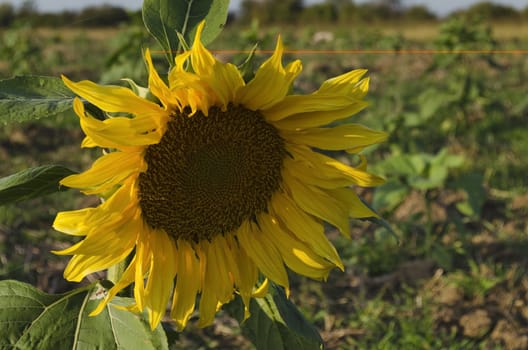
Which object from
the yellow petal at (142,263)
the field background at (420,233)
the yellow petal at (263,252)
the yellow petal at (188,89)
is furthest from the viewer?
the field background at (420,233)

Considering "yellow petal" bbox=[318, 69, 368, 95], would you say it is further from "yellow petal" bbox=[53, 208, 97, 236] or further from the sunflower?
"yellow petal" bbox=[53, 208, 97, 236]

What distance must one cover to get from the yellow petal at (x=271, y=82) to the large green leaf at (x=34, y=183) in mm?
344

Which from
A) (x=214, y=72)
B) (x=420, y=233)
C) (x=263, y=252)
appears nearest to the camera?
(x=214, y=72)

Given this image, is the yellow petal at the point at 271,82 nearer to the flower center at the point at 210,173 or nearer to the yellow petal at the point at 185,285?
the flower center at the point at 210,173

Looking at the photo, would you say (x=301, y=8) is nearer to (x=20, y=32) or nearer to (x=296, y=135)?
(x=20, y=32)

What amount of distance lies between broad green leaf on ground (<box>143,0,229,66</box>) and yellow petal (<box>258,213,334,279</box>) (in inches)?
14.5

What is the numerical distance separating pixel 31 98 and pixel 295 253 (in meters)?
0.55

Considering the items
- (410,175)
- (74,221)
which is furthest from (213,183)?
(410,175)

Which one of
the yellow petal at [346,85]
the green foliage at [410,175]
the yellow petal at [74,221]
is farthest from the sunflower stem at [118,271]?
the green foliage at [410,175]

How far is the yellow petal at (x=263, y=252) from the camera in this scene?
50.6 inches

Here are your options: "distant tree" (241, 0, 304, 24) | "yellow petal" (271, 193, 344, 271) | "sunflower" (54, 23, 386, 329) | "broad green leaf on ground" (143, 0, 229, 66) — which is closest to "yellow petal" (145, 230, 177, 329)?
"sunflower" (54, 23, 386, 329)

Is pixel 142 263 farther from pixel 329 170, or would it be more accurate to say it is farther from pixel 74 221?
pixel 329 170

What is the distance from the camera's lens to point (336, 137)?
4.22ft

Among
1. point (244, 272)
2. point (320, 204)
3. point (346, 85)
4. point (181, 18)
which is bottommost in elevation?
point (244, 272)
